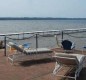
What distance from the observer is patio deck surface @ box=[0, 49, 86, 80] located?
7199 mm

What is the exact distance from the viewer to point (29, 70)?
7977 mm

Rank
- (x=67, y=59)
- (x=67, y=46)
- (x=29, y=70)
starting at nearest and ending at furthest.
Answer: (x=67, y=59), (x=29, y=70), (x=67, y=46)

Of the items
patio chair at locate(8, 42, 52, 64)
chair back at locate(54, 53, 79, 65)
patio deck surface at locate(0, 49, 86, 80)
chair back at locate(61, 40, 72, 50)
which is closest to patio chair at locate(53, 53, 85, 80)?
chair back at locate(54, 53, 79, 65)

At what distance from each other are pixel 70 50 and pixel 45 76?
3.47 meters

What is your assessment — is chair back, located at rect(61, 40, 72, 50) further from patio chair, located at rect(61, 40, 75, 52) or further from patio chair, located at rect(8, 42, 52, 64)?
patio chair, located at rect(8, 42, 52, 64)

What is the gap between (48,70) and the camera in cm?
797

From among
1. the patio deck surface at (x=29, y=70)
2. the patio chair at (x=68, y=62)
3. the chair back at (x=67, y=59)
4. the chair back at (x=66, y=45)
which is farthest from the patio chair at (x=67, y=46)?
the chair back at (x=67, y=59)

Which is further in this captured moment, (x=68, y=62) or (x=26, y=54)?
(x=26, y=54)

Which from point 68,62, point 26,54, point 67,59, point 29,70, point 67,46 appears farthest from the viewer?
point 67,46

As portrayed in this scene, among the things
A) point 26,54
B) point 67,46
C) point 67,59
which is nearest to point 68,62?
point 67,59

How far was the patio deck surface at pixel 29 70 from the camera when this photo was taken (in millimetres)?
7199

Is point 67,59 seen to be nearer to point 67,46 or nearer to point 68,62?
point 68,62

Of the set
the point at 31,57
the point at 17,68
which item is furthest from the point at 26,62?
the point at 17,68

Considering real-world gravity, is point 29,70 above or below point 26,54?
below
